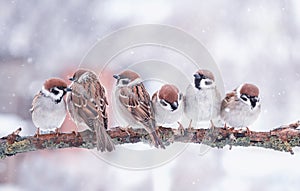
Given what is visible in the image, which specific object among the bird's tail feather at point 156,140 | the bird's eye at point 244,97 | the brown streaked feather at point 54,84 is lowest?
the bird's tail feather at point 156,140

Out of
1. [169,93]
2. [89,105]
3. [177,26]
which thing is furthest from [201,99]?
[177,26]

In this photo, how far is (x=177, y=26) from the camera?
7.47 feet

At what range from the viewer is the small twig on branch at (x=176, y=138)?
1.01 meters

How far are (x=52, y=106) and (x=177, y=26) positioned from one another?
135cm

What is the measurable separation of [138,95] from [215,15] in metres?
1.41

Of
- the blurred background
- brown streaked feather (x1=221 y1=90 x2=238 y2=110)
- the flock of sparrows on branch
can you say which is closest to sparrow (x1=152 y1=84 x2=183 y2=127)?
the flock of sparrows on branch

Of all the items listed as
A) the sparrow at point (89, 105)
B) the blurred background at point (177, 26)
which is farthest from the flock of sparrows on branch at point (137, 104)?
the blurred background at point (177, 26)

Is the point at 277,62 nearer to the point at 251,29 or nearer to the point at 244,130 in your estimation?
the point at 251,29

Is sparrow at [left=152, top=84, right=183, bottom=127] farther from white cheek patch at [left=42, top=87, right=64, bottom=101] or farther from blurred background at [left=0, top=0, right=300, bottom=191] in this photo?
blurred background at [left=0, top=0, right=300, bottom=191]

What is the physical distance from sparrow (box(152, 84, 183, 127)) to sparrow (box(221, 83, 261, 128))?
0.11m

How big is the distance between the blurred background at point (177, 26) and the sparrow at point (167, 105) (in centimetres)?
95

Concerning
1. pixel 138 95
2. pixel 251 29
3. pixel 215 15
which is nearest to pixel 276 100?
pixel 251 29

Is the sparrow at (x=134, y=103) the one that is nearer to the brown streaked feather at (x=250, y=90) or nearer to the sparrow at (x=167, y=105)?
the sparrow at (x=167, y=105)

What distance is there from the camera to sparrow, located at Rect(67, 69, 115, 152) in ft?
3.20
